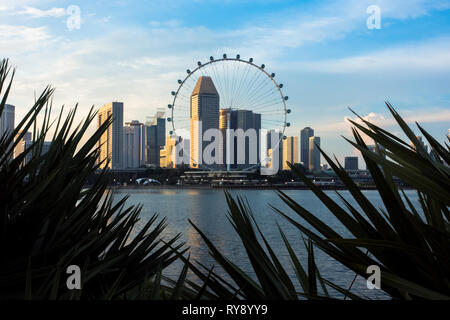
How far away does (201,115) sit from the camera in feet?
286

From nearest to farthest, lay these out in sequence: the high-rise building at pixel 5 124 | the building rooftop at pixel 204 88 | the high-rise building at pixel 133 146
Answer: the high-rise building at pixel 5 124, the building rooftop at pixel 204 88, the high-rise building at pixel 133 146

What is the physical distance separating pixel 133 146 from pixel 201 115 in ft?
101

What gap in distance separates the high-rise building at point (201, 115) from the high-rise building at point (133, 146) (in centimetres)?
1507

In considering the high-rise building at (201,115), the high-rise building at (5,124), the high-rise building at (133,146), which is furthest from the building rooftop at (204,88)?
the high-rise building at (5,124)

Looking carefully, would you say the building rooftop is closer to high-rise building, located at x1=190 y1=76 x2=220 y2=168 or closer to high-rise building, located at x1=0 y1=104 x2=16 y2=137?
high-rise building, located at x1=190 y1=76 x2=220 y2=168

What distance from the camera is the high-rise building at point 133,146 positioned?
101250 millimetres

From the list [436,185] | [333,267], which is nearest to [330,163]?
[436,185]

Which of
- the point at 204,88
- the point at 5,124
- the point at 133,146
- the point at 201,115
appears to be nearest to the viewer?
the point at 5,124

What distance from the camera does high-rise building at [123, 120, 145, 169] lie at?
10125cm

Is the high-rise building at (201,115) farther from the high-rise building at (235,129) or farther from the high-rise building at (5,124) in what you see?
the high-rise building at (5,124)

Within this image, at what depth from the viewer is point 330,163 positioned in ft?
5.07

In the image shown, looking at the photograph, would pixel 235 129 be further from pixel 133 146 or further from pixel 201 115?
pixel 133 146

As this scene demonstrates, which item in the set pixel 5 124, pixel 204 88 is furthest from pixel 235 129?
pixel 5 124
